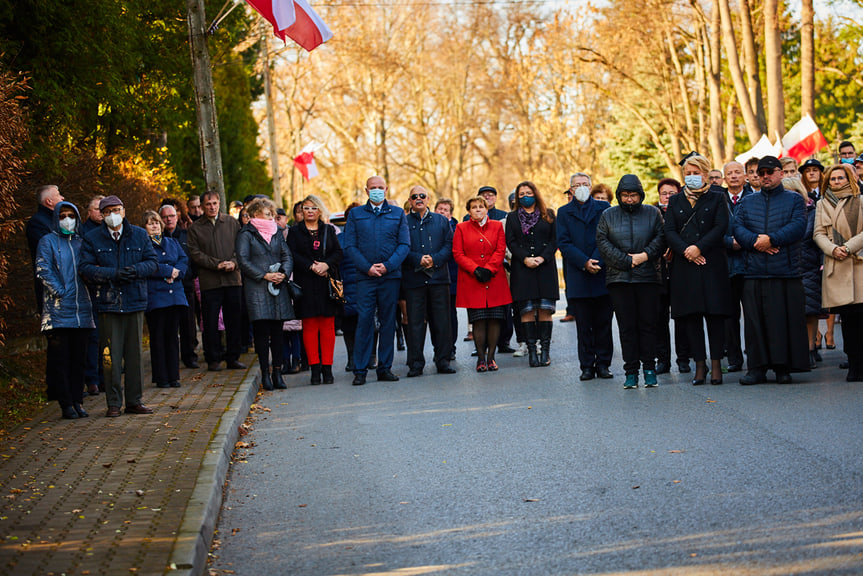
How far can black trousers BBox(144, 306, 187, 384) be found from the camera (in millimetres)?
12336

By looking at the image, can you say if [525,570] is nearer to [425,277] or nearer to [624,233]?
[624,233]

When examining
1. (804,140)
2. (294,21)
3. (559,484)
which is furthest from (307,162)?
(559,484)

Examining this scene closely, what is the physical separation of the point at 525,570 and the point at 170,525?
202 cm

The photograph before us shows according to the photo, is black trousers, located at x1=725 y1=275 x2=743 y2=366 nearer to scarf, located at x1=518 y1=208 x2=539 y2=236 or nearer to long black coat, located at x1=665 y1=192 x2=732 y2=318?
long black coat, located at x1=665 y1=192 x2=732 y2=318

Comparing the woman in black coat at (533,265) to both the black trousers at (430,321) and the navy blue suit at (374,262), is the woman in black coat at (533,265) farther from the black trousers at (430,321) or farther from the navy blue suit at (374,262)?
the navy blue suit at (374,262)

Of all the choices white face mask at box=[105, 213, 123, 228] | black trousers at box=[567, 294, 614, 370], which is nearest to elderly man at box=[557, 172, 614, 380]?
black trousers at box=[567, 294, 614, 370]

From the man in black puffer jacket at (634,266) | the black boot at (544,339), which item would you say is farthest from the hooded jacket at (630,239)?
the black boot at (544,339)

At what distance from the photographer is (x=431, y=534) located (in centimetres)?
605

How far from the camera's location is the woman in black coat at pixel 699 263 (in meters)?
11.0

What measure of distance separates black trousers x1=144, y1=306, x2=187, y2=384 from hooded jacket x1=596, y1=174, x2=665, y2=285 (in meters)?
5.01

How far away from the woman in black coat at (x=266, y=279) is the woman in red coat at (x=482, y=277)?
214 centimetres

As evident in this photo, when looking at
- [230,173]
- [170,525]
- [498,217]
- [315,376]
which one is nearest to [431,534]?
[170,525]

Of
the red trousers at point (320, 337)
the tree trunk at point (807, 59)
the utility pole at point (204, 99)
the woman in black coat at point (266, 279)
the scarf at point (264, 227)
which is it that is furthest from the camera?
the tree trunk at point (807, 59)

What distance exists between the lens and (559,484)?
23.1ft
